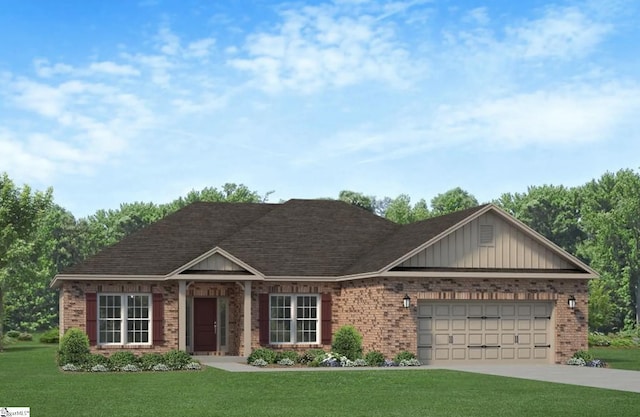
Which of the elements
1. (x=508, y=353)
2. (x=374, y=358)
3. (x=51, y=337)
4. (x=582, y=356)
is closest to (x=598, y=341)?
(x=582, y=356)

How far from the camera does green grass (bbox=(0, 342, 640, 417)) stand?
58.1 ft

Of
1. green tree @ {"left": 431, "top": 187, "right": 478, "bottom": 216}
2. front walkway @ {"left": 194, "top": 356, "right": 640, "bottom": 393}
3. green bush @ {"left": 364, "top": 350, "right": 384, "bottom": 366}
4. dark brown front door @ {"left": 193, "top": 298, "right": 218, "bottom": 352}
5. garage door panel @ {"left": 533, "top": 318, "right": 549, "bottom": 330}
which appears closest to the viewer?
front walkway @ {"left": 194, "top": 356, "right": 640, "bottom": 393}

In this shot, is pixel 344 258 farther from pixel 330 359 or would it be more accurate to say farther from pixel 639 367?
pixel 639 367

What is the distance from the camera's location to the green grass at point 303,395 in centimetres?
1770

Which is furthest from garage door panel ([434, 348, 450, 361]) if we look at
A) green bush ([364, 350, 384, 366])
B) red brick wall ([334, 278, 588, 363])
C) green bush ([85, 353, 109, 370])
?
green bush ([85, 353, 109, 370])

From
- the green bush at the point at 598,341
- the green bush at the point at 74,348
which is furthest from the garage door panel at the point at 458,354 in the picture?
the green bush at the point at 598,341

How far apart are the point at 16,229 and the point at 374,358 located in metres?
20.8

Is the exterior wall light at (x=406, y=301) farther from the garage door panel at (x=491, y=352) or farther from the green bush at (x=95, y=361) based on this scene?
the green bush at (x=95, y=361)

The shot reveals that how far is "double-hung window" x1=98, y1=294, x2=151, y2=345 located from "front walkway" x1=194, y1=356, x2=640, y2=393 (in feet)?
8.20

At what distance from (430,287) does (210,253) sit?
763 centimetres

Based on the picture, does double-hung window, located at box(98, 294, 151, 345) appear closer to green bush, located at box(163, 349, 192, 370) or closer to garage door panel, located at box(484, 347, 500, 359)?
green bush, located at box(163, 349, 192, 370)

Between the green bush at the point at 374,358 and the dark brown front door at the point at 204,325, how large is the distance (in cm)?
728

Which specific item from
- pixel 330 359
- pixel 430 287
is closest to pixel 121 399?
pixel 330 359

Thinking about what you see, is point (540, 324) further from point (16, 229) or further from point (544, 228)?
point (544, 228)
